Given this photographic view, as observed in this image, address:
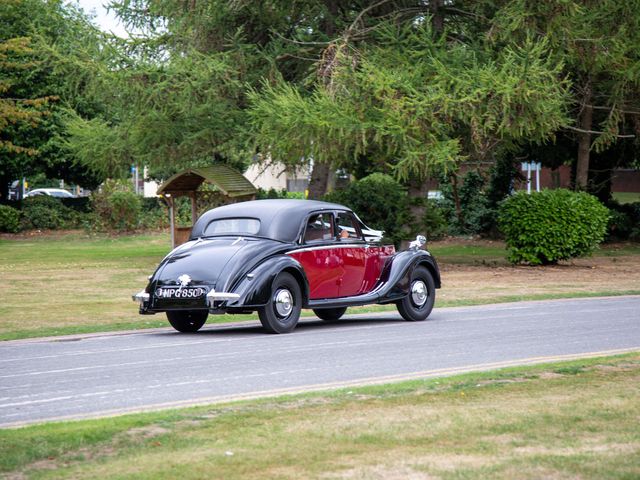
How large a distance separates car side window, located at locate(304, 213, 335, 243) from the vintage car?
1cm

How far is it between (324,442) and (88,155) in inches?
1139

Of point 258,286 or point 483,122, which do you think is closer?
point 258,286

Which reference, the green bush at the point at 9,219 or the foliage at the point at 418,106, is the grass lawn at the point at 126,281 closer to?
the foliage at the point at 418,106

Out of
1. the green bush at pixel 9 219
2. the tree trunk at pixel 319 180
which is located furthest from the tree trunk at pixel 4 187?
the tree trunk at pixel 319 180

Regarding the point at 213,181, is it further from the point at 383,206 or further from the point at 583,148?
the point at 583,148

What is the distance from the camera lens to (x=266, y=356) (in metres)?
12.3

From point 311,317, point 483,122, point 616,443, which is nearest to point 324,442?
point 616,443

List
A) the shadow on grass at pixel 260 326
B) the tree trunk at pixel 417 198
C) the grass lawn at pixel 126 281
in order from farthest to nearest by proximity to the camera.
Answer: the tree trunk at pixel 417 198 → the grass lawn at pixel 126 281 → the shadow on grass at pixel 260 326

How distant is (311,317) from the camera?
18.1 meters

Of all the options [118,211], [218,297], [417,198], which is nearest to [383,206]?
[417,198]

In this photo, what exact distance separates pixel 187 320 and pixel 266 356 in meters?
3.60

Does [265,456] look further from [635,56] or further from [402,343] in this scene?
[635,56]

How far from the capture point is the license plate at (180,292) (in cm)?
1442

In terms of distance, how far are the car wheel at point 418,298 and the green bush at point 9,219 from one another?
1336 inches
